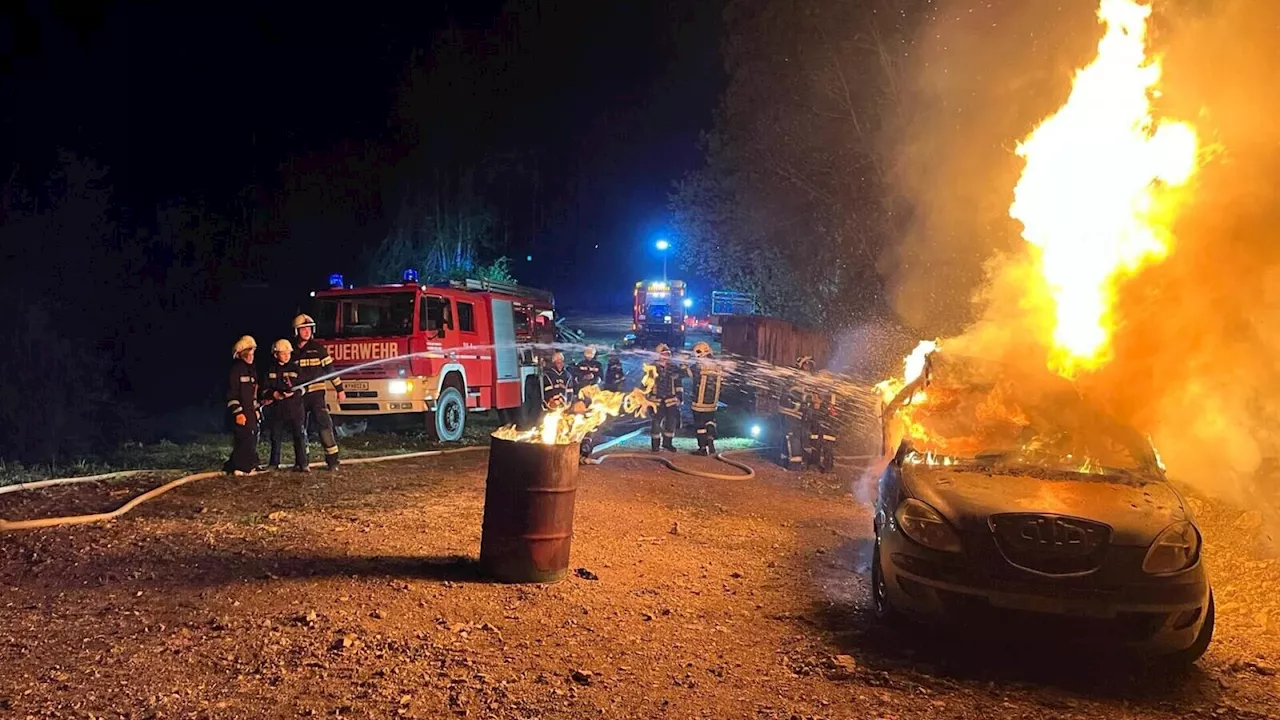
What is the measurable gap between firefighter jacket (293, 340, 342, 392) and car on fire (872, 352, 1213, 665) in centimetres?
685

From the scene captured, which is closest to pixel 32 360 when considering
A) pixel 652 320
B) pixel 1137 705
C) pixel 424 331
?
pixel 424 331

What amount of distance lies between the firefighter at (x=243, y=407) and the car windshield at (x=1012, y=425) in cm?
704

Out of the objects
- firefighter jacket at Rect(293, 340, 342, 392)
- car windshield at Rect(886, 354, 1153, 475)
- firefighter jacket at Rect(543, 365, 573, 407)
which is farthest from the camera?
firefighter jacket at Rect(543, 365, 573, 407)

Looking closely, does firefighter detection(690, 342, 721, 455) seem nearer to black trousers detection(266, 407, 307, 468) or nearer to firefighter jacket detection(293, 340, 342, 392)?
firefighter jacket detection(293, 340, 342, 392)

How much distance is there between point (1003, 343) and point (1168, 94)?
133 inches

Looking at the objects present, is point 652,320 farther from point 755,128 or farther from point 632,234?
point 632,234

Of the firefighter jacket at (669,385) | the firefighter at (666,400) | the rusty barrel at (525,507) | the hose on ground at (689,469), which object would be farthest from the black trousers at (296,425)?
the firefighter jacket at (669,385)

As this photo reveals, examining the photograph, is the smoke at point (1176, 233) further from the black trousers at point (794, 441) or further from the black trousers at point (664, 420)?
the black trousers at point (664, 420)

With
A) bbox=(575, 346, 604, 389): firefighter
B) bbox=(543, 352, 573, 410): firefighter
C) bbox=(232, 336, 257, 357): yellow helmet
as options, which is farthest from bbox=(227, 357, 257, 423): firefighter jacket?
bbox=(575, 346, 604, 389): firefighter

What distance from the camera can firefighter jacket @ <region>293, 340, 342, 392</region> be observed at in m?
9.86

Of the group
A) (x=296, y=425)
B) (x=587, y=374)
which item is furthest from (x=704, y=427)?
(x=296, y=425)

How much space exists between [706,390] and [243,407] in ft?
20.2

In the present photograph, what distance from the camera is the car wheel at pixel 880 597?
5.23 meters

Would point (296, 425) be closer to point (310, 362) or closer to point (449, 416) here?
point (310, 362)
